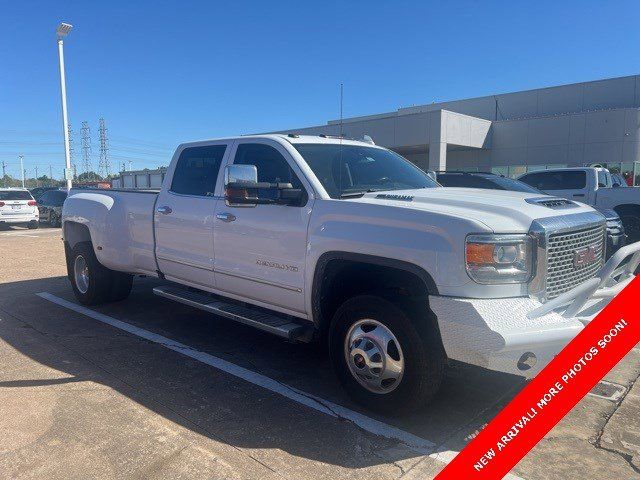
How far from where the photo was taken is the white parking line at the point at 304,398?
128 inches

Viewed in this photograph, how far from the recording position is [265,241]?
4.27 m

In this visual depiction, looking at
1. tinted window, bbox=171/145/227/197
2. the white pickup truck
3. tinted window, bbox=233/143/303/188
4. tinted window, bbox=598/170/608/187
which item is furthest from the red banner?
tinted window, bbox=598/170/608/187

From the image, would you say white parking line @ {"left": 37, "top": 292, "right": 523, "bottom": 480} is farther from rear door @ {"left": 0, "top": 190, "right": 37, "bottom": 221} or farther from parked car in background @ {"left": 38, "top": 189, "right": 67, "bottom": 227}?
parked car in background @ {"left": 38, "top": 189, "right": 67, "bottom": 227}

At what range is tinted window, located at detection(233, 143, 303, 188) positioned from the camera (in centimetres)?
436

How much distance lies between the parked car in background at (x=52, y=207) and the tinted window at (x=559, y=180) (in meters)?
18.3

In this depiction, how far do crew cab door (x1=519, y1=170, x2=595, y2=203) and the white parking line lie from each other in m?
9.42

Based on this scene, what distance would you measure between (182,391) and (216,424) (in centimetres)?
66

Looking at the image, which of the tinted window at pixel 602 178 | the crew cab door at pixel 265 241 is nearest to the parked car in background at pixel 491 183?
the tinted window at pixel 602 178

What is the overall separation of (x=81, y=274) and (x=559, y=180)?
10.4 meters

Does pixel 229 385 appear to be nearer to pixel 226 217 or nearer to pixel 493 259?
pixel 226 217

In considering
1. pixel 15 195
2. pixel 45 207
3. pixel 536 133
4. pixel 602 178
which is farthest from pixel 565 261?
pixel 536 133

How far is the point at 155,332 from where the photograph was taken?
561cm

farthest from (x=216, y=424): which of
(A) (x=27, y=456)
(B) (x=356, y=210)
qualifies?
(B) (x=356, y=210)

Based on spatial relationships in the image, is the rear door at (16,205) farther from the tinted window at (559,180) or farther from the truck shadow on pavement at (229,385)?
the tinted window at (559,180)
